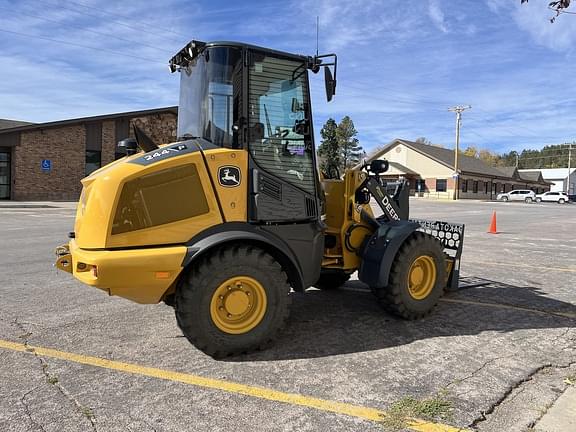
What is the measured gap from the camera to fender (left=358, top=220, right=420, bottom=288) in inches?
194

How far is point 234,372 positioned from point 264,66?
270 centimetres

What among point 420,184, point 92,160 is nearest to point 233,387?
point 92,160

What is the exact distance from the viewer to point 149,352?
431 cm

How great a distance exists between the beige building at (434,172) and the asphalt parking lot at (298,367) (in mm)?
55742

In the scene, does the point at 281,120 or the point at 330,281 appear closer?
the point at 281,120

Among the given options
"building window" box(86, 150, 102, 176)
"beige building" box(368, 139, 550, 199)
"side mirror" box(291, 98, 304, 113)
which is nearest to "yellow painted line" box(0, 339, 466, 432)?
"side mirror" box(291, 98, 304, 113)

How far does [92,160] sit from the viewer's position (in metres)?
35.2

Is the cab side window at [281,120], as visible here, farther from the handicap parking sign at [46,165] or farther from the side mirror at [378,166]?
the handicap parking sign at [46,165]

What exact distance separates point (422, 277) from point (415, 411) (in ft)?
7.71

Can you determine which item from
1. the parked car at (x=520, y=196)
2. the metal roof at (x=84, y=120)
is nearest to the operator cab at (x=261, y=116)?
the metal roof at (x=84, y=120)

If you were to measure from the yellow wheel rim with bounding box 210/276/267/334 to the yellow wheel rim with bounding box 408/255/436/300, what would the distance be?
1.89m

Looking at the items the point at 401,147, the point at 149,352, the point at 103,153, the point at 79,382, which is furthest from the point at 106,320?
the point at 401,147

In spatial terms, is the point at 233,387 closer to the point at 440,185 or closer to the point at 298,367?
the point at 298,367

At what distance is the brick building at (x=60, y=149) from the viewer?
104 ft
